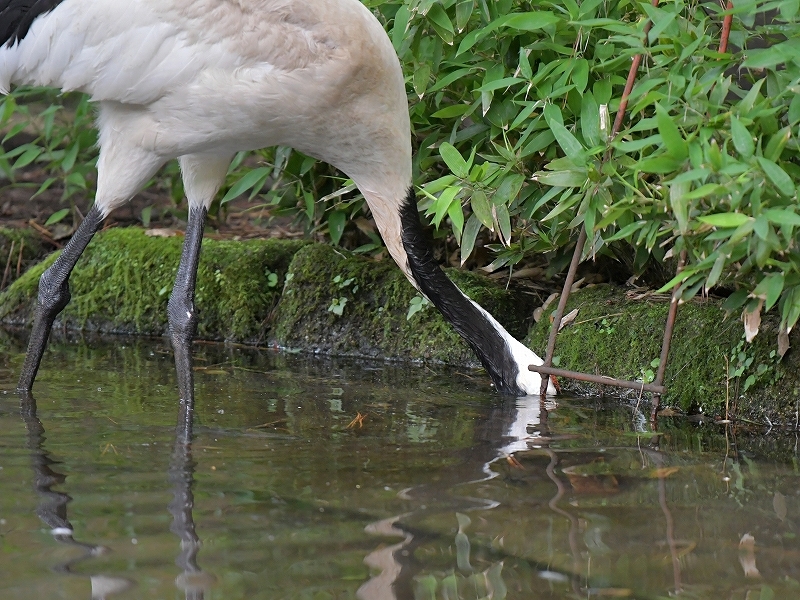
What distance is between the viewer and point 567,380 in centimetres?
562

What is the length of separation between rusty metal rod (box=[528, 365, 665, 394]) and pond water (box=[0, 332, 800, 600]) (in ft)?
0.51

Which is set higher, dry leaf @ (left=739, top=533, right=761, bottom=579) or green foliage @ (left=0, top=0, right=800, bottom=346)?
green foliage @ (left=0, top=0, right=800, bottom=346)

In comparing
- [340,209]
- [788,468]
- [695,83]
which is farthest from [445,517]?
[340,209]

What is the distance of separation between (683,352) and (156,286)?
3455mm

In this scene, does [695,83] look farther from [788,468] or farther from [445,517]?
[445,517]

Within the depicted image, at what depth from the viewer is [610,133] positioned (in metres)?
4.51

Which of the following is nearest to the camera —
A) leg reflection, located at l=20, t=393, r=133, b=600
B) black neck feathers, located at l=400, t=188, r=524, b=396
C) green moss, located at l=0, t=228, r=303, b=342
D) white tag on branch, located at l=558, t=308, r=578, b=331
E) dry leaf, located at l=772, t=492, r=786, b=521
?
leg reflection, located at l=20, t=393, r=133, b=600

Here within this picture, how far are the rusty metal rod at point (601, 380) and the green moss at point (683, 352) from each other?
0.29 m

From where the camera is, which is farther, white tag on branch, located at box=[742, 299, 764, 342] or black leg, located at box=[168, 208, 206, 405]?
black leg, located at box=[168, 208, 206, 405]

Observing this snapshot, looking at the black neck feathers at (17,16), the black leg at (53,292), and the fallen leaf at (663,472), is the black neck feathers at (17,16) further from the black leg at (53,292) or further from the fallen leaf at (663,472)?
the fallen leaf at (663,472)

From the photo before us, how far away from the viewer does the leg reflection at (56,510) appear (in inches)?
109

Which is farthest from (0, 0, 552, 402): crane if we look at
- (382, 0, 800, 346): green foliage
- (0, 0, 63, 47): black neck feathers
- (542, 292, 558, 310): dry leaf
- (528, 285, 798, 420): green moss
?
(542, 292, 558, 310): dry leaf

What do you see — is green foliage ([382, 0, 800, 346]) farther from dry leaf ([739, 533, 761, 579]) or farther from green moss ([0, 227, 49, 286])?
green moss ([0, 227, 49, 286])

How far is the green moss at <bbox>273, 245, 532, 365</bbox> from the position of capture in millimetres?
6207
